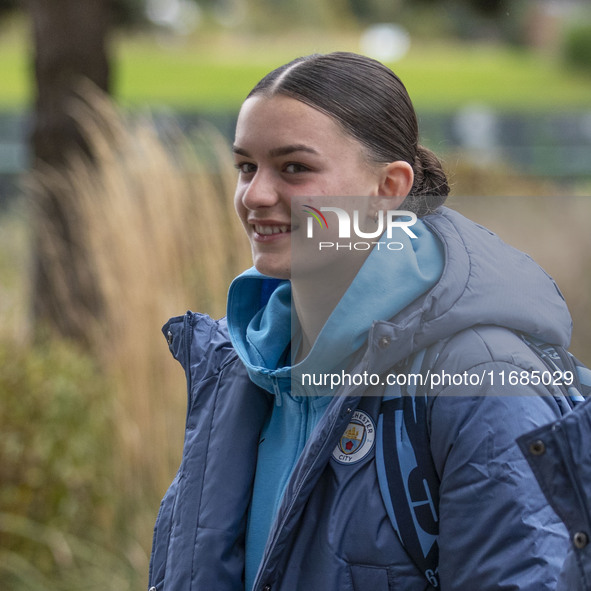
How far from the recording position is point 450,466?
1364 mm

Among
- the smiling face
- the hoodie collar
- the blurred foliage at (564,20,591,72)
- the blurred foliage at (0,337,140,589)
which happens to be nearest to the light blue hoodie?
the hoodie collar

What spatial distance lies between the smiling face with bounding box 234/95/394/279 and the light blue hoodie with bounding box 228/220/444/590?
13cm

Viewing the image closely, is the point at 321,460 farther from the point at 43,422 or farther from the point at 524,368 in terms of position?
the point at 43,422

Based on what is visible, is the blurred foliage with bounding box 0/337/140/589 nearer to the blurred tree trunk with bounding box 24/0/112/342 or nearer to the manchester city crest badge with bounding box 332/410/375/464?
the blurred tree trunk with bounding box 24/0/112/342

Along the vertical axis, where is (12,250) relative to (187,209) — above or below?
above

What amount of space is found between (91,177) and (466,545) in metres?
4.04

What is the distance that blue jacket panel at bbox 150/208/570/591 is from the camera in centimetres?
132

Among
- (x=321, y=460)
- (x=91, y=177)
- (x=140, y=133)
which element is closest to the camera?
(x=321, y=460)

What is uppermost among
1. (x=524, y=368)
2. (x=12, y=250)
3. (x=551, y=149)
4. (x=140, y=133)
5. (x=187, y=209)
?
(x=551, y=149)

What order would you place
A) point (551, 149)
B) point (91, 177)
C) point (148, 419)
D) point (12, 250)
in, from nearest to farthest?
point (148, 419) < point (91, 177) < point (12, 250) < point (551, 149)

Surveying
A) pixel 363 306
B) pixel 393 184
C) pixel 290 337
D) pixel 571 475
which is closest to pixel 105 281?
pixel 290 337

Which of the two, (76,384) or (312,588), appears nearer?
(312,588)

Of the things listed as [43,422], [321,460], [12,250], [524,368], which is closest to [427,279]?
[524,368]

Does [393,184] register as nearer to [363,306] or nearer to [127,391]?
[363,306]
